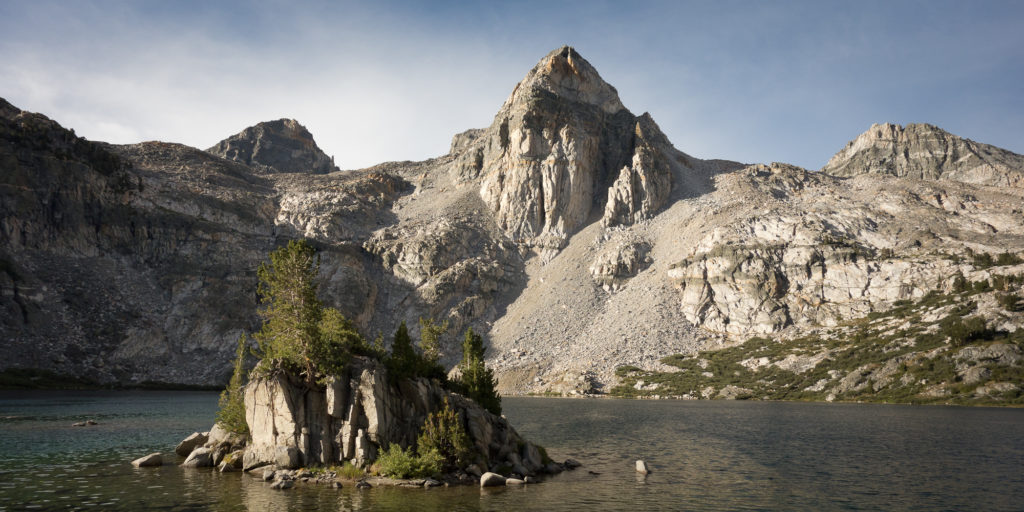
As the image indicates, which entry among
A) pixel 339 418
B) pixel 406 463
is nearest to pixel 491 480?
pixel 406 463

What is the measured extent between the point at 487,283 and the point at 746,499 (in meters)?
145

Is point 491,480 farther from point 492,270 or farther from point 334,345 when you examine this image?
point 492,270

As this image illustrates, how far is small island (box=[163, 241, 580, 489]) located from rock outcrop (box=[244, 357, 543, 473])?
0.23ft

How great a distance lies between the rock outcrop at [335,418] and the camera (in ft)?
122

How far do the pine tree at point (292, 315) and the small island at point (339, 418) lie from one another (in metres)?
0.08

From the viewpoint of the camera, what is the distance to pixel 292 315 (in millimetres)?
40344

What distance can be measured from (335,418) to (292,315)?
8.39 metres

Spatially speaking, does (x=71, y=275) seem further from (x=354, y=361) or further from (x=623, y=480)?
(x=623, y=480)

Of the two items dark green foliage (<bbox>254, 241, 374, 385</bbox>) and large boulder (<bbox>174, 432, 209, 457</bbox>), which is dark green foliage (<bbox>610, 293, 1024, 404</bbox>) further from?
dark green foliage (<bbox>254, 241, 374, 385</bbox>)

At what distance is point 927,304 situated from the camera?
441ft

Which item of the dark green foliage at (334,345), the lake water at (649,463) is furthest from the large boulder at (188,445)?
the dark green foliage at (334,345)

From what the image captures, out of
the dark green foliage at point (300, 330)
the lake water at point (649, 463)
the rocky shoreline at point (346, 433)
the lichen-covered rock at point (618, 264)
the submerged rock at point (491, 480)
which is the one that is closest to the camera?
the lake water at point (649, 463)

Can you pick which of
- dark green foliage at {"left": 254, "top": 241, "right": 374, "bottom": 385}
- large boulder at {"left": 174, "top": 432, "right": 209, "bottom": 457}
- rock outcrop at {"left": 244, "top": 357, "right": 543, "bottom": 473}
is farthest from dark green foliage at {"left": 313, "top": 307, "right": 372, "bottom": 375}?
large boulder at {"left": 174, "top": 432, "right": 209, "bottom": 457}

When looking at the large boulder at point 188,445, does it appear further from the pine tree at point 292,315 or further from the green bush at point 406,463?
the green bush at point 406,463
